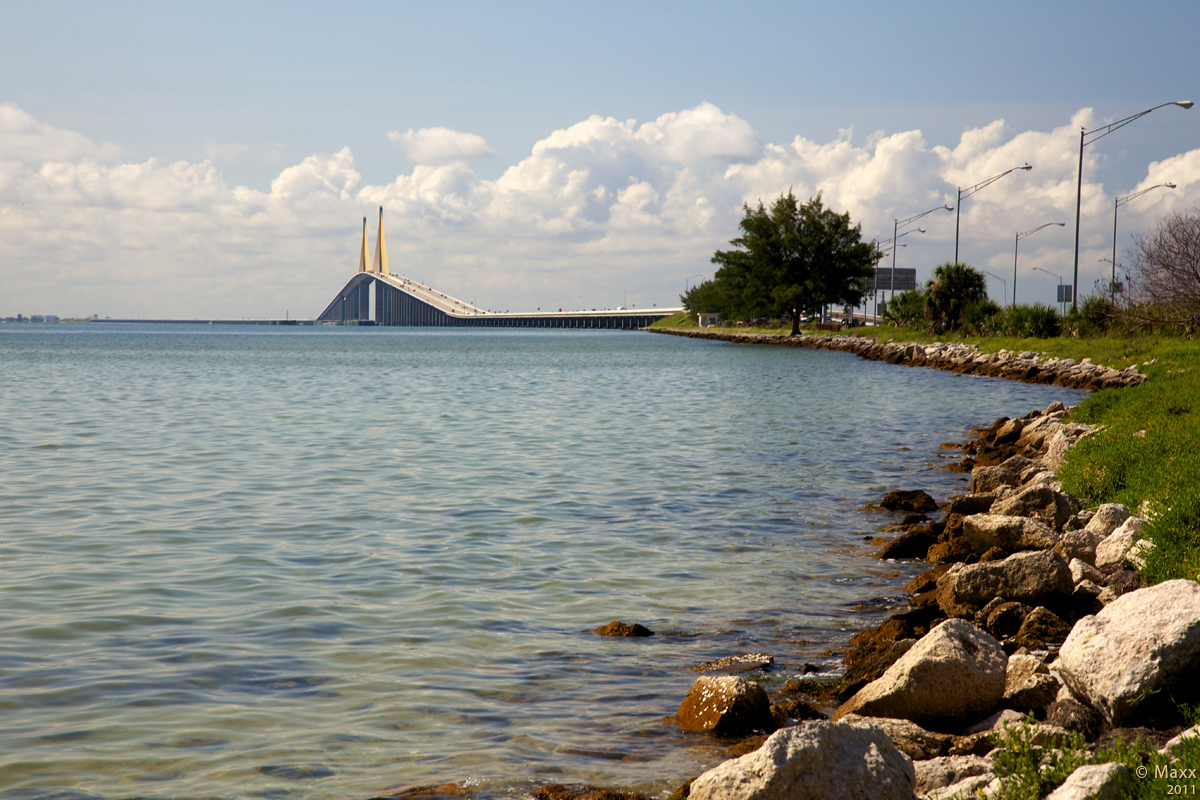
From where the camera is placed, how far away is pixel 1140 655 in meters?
5.26

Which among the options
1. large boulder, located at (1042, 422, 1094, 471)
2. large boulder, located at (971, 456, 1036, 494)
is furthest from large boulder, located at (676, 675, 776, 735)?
large boulder, located at (1042, 422, 1094, 471)

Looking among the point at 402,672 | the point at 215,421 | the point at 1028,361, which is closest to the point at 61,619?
the point at 402,672

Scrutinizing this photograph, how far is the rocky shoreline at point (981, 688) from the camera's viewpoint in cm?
458

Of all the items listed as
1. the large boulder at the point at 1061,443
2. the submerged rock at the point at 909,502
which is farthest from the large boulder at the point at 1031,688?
the large boulder at the point at 1061,443

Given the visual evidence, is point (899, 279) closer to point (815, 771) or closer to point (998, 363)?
point (998, 363)

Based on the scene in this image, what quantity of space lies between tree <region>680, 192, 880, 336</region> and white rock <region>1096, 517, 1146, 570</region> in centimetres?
8566

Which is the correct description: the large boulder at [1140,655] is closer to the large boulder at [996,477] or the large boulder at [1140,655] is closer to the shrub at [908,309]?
the large boulder at [996,477]

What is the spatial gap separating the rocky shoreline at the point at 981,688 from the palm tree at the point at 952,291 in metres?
55.2

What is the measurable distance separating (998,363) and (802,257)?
174 feet

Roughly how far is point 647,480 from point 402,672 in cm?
974

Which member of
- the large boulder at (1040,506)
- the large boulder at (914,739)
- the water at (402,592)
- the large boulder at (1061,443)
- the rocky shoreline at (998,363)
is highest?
the rocky shoreline at (998,363)

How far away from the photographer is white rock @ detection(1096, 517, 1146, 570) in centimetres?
862

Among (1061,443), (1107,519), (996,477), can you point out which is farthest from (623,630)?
(1061,443)

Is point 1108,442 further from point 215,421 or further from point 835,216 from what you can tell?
point 835,216
